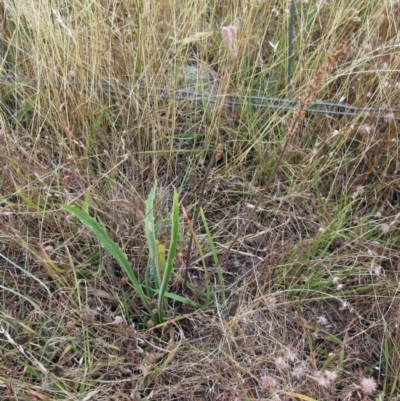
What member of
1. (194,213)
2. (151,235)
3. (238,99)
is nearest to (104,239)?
(151,235)

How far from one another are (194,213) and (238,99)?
382 millimetres

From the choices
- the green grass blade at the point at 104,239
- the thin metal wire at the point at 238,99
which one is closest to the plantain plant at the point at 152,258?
the green grass blade at the point at 104,239

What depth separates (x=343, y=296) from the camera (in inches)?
42.9

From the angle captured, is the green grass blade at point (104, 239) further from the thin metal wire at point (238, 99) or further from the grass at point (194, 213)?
the thin metal wire at point (238, 99)

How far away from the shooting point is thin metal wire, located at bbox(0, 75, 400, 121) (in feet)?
4.18

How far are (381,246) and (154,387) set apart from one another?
593 millimetres

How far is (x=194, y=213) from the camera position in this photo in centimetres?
122

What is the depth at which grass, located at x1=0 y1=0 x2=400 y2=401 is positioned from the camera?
100 cm

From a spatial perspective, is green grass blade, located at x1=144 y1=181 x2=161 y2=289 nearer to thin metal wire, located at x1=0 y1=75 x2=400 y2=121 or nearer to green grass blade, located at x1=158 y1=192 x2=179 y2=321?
green grass blade, located at x1=158 y1=192 x2=179 y2=321

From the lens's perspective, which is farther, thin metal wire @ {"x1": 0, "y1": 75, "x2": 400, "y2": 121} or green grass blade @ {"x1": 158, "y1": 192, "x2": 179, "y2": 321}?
thin metal wire @ {"x1": 0, "y1": 75, "x2": 400, "y2": 121}

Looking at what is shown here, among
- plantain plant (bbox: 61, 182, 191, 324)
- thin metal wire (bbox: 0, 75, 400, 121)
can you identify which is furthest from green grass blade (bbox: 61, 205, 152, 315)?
thin metal wire (bbox: 0, 75, 400, 121)

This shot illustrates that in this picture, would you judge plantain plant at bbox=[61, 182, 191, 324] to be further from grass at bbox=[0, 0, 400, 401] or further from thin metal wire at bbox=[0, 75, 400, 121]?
thin metal wire at bbox=[0, 75, 400, 121]

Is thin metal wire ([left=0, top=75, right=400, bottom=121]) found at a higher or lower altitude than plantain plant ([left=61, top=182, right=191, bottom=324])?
higher

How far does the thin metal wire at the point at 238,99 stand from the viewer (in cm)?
127
